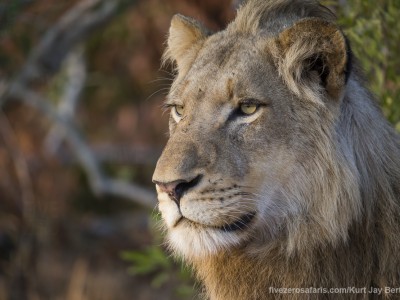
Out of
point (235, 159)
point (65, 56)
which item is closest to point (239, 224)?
point (235, 159)

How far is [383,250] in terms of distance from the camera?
457cm

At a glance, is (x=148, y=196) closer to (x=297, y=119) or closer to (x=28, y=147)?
(x=28, y=147)

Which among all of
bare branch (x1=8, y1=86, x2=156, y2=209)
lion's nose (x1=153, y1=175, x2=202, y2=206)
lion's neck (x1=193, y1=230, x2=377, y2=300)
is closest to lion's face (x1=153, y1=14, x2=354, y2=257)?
lion's nose (x1=153, y1=175, x2=202, y2=206)

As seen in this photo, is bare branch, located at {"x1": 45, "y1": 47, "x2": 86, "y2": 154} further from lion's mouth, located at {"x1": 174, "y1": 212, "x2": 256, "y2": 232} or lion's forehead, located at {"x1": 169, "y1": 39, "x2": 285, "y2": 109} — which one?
lion's mouth, located at {"x1": 174, "y1": 212, "x2": 256, "y2": 232}

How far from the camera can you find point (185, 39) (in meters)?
5.44

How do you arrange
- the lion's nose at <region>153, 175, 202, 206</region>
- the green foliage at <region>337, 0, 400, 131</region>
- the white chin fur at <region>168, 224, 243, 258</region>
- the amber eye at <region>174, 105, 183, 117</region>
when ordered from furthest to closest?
1. the green foliage at <region>337, 0, 400, 131</region>
2. the amber eye at <region>174, 105, 183, 117</region>
3. the white chin fur at <region>168, 224, 243, 258</region>
4. the lion's nose at <region>153, 175, 202, 206</region>

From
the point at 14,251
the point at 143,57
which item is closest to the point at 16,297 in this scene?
the point at 14,251

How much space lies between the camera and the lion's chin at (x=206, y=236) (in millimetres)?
4410

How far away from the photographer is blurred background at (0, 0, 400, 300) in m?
10.6

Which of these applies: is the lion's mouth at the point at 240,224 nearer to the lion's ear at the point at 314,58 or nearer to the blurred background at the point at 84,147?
the lion's ear at the point at 314,58

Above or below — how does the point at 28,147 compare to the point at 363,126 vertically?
below

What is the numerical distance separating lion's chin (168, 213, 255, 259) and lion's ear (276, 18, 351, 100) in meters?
0.69

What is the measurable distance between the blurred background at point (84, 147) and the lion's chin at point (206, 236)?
3630 millimetres

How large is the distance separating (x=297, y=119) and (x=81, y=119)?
1284 cm
